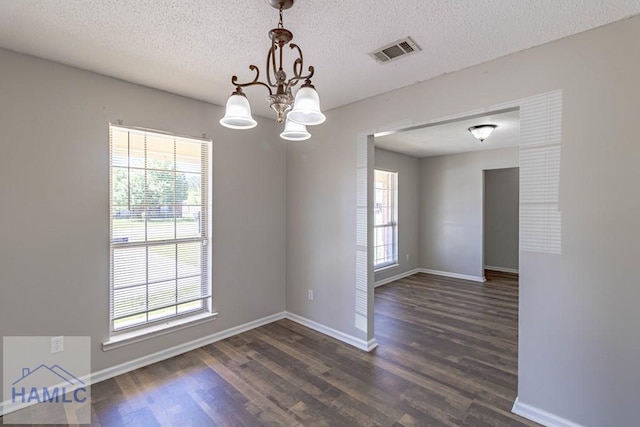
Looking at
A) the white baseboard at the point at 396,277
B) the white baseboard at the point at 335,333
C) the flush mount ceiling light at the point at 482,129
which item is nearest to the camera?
the white baseboard at the point at 335,333

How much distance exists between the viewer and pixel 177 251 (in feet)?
9.86

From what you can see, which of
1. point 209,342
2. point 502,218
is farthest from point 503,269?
point 209,342

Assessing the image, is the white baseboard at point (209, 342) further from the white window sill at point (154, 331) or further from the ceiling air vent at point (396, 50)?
the ceiling air vent at point (396, 50)

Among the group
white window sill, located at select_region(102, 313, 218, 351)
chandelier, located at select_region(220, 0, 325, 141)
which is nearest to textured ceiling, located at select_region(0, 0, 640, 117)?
chandelier, located at select_region(220, 0, 325, 141)

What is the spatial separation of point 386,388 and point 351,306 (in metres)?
0.94

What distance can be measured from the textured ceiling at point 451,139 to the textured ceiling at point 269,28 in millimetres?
1470

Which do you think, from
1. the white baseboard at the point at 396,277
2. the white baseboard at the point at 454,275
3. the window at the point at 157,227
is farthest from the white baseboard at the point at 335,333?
the white baseboard at the point at 454,275

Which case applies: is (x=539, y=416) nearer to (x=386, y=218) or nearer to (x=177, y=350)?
(x=177, y=350)

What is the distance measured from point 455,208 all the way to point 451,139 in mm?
1863

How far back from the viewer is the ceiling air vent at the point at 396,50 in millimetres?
2010

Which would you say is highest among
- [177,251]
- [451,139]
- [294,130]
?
[451,139]

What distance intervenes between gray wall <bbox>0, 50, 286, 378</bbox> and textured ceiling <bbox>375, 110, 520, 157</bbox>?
264 cm

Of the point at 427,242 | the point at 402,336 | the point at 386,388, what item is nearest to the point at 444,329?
the point at 402,336

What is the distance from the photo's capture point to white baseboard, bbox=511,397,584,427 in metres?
1.92
